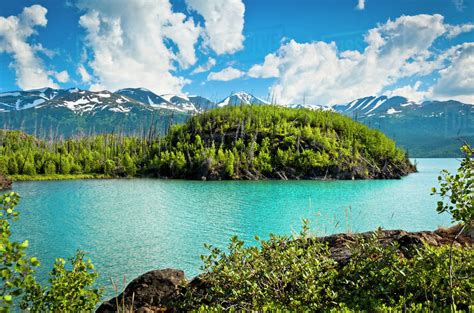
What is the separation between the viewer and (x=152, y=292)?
1141cm

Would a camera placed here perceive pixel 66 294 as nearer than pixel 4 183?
Yes

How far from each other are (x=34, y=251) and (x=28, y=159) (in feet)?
396

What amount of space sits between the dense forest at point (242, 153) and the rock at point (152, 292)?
353ft

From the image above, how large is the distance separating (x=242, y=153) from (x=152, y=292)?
119204 mm

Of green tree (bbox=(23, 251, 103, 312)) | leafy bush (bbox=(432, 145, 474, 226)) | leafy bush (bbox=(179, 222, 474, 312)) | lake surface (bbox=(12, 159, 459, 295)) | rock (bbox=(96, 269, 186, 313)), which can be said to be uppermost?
leafy bush (bbox=(432, 145, 474, 226))

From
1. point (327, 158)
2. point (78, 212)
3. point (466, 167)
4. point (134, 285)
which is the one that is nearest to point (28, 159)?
point (78, 212)

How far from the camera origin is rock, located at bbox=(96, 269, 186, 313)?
35.7 feet

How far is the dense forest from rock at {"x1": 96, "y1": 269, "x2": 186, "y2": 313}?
4234 inches

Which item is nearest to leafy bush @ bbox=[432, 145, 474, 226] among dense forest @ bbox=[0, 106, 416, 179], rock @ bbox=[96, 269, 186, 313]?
rock @ bbox=[96, 269, 186, 313]

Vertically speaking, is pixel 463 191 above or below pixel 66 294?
above

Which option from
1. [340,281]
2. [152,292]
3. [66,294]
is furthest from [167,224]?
[340,281]

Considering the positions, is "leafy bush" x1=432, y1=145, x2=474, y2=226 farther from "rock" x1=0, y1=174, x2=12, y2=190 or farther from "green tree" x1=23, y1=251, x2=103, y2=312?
"rock" x1=0, y1=174, x2=12, y2=190

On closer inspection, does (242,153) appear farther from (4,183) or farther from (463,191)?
(463,191)

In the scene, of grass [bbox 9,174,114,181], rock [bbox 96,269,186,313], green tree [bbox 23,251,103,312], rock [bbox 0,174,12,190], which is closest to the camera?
green tree [bbox 23,251,103,312]
